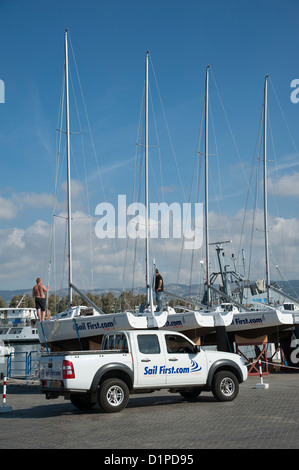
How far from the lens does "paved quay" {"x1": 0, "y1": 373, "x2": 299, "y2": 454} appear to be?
9516 mm

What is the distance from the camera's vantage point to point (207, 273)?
28.7 metres

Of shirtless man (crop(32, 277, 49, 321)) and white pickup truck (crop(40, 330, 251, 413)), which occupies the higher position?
shirtless man (crop(32, 277, 49, 321))

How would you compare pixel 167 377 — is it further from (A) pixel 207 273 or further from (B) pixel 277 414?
(A) pixel 207 273

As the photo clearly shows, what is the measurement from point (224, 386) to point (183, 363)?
4.91 ft

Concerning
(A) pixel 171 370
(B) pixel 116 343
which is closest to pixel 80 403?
(B) pixel 116 343

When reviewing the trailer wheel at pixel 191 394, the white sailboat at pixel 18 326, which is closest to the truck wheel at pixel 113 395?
the trailer wheel at pixel 191 394

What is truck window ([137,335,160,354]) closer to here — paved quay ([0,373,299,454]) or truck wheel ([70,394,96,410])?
paved quay ([0,373,299,454])

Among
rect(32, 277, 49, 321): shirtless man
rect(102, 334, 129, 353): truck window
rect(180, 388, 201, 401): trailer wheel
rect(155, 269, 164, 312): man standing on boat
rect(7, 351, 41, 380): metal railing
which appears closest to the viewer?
rect(102, 334, 129, 353): truck window

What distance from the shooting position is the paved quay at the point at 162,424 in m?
9.52

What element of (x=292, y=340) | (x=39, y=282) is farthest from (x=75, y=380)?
(x=292, y=340)

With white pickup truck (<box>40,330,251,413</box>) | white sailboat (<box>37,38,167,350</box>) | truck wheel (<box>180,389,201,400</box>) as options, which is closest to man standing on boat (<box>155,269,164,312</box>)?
white sailboat (<box>37,38,167,350</box>)

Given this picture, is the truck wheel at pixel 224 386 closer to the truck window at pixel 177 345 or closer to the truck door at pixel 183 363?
the truck door at pixel 183 363

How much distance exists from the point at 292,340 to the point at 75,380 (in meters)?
15.5

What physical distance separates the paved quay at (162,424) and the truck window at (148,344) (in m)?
1.47
